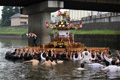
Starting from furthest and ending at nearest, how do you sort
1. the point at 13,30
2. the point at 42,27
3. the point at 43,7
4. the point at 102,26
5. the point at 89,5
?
the point at 13,30 < the point at 102,26 < the point at 89,5 < the point at 42,27 < the point at 43,7

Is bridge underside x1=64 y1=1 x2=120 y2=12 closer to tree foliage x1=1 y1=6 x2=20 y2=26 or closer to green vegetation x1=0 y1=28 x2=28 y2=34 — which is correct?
green vegetation x1=0 y1=28 x2=28 y2=34

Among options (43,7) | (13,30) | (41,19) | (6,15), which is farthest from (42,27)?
(6,15)

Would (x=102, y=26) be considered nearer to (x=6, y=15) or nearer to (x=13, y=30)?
(x=13, y=30)

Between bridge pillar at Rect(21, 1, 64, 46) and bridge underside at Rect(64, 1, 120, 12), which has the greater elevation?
bridge underside at Rect(64, 1, 120, 12)

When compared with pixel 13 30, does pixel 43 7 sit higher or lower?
higher

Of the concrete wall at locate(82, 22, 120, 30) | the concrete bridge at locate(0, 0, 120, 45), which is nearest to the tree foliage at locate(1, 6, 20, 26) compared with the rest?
the concrete wall at locate(82, 22, 120, 30)

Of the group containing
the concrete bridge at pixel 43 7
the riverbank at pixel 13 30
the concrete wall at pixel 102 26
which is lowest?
the riverbank at pixel 13 30

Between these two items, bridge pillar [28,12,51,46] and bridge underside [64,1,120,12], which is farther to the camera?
bridge pillar [28,12,51,46]

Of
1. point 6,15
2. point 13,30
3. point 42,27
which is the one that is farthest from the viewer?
point 6,15

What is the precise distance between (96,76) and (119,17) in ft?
163

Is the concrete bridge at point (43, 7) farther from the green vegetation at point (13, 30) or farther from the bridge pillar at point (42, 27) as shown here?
the green vegetation at point (13, 30)

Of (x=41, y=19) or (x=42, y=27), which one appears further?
(x=41, y=19)

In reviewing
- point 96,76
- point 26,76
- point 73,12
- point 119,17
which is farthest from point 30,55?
point 73,12

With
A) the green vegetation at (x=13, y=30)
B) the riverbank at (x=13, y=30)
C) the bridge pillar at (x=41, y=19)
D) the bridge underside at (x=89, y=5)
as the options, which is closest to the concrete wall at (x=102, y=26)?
the bridge underside at (x=89, y=5)
